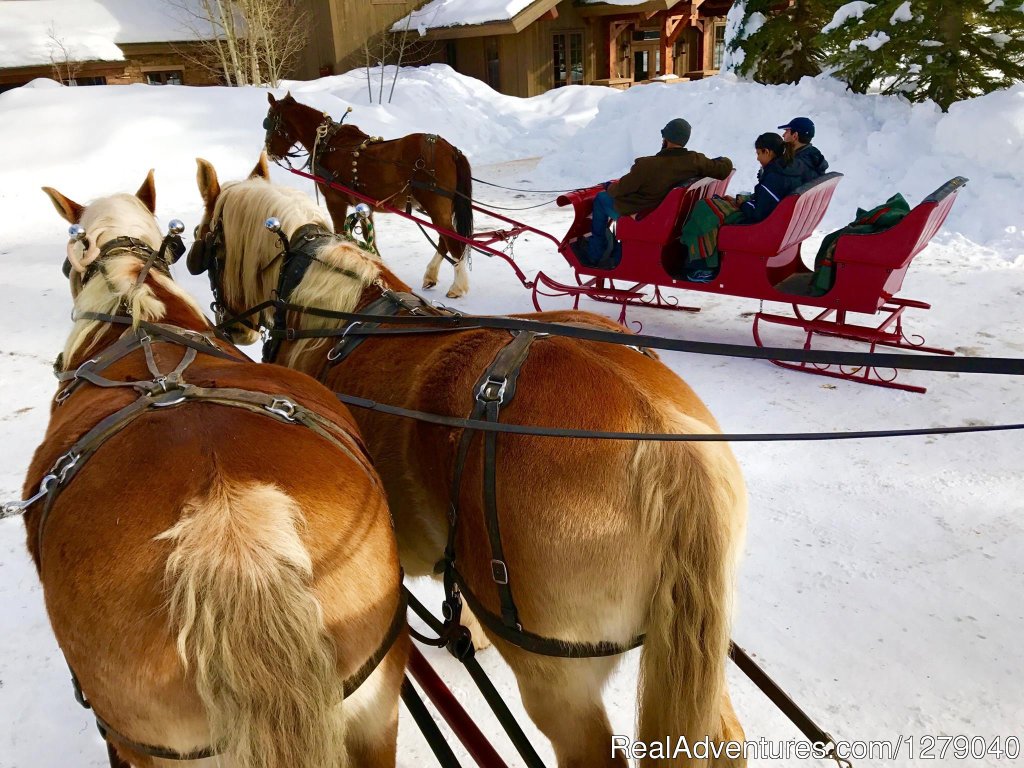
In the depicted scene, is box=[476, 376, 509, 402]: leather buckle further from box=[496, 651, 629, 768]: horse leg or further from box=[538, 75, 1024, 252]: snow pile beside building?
box=[538, 75, 1024, 252]: snow pile beside building

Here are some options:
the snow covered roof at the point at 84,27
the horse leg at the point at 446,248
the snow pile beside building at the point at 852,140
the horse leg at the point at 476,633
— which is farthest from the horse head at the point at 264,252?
the snow covered roof at the point at 84,27

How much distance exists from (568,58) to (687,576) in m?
22.3

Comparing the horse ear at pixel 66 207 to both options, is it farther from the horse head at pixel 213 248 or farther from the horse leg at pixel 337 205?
the horse leg at pixel 337 205

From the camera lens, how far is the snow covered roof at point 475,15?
17.9m

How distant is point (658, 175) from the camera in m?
5.45

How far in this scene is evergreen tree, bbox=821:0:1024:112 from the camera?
8720 mm

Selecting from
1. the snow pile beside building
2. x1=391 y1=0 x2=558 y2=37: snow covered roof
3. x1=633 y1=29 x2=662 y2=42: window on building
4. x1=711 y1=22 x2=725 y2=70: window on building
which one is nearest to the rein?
the snow pile beside building

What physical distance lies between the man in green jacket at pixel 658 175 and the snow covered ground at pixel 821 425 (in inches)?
44.9

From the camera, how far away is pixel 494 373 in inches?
68.6

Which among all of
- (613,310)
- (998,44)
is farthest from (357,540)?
(998,44)

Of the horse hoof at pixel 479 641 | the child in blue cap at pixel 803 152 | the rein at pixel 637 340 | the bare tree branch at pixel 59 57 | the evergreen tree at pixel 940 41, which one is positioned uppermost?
the bare tree branch at pixel 59 57

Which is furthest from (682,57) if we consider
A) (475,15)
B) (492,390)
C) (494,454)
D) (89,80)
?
(494,454)

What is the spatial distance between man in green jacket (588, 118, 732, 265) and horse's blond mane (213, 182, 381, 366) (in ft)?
10.8

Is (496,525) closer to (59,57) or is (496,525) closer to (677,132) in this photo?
(677,132)
